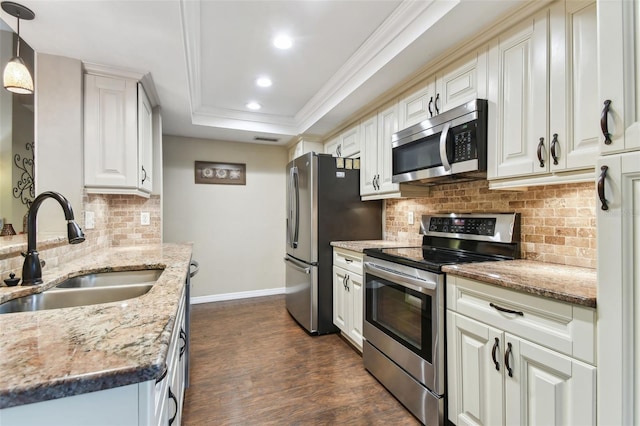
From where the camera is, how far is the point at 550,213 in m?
1.66

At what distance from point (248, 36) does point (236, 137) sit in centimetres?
205

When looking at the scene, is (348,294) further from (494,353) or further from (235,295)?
(235,295)

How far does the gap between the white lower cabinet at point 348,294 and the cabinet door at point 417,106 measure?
1153 mm

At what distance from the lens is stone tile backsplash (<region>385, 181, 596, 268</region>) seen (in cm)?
150

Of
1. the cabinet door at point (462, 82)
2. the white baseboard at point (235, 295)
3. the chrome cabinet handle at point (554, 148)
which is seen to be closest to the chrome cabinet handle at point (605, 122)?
the chrome cabinet handle at point (554, 148)

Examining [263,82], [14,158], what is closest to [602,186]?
[263,82]

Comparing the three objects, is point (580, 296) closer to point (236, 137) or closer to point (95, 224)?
point (95, 224)

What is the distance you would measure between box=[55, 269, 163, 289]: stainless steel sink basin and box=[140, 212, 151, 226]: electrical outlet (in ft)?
4.44

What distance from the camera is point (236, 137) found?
4078 mm

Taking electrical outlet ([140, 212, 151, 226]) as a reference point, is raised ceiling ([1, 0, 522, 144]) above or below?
above

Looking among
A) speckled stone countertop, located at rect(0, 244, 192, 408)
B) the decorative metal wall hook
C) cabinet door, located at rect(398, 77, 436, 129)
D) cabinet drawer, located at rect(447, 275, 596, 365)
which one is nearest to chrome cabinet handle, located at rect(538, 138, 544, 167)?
cabinet drawer, located at rect(447, 275, 596, 365)

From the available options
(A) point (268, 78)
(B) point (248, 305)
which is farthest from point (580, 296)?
(B) point (248, 305)

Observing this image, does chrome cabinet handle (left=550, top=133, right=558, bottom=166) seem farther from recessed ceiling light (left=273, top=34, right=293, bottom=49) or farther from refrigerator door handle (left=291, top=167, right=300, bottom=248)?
refrigerator door handle (left=291, top=167, right=300, bottom=248)

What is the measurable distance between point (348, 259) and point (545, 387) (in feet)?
5.59
